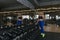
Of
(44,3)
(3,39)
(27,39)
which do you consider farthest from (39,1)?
(3,39)

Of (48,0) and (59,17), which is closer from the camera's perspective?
(48,0)

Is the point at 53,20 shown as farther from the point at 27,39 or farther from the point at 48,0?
the point at 27,39

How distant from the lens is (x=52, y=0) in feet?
25.3

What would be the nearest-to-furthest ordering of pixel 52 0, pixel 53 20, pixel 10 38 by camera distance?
pixel 10 38 → pixel 52 0 → pixel 53 20

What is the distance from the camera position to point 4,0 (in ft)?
22.1

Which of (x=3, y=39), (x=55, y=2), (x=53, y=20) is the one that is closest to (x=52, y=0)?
(x=55, y=2)

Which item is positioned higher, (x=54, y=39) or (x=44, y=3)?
(x=44, y=3)

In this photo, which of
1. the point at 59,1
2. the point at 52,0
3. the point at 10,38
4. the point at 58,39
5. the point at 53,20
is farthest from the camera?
the point at 53,20

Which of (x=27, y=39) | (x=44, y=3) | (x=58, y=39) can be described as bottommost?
(x=58, y=39)

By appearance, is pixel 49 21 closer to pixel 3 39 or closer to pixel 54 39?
pixel 54 39

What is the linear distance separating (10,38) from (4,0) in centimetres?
480

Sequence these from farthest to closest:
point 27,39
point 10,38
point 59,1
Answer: point 59,1 → point 27,39 → point 10,38

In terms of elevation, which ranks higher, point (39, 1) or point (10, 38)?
point (39, 1)

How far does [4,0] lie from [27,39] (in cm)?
463
